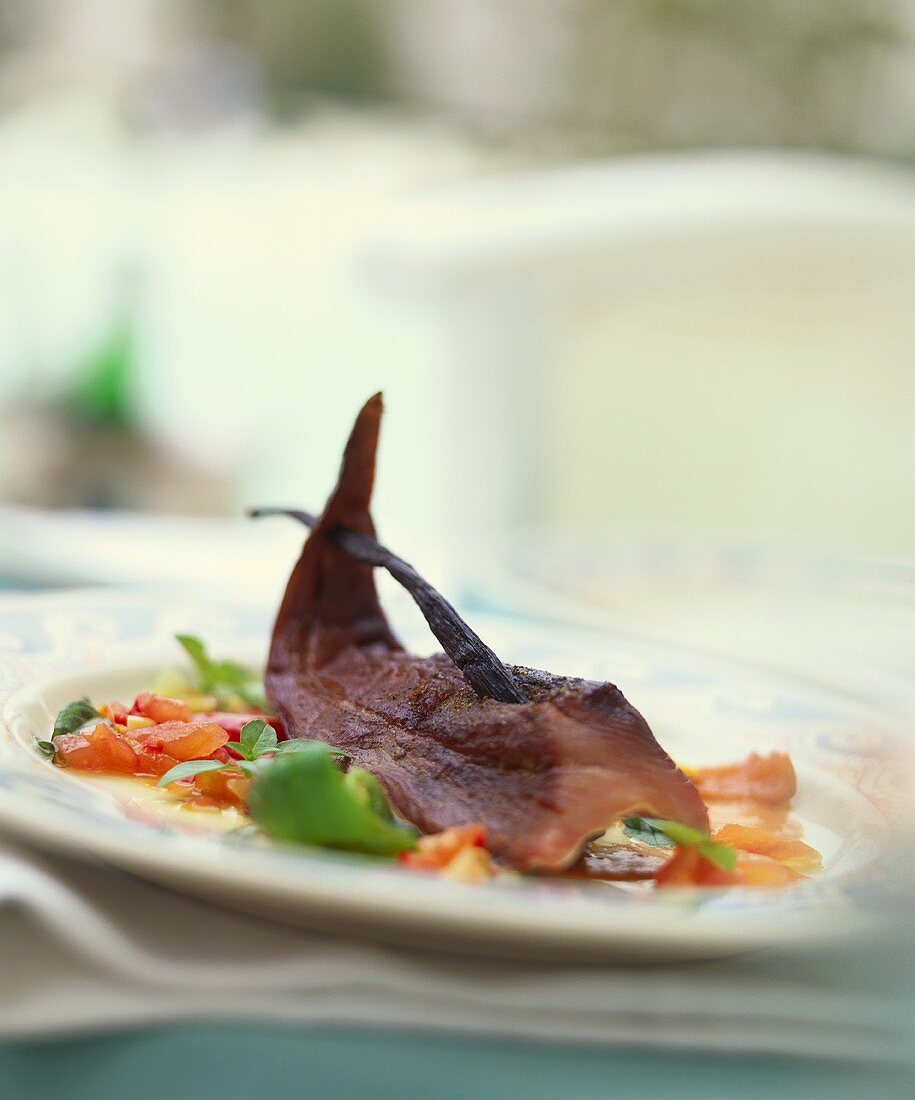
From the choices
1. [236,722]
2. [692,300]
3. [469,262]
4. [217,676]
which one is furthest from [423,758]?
[692,300]

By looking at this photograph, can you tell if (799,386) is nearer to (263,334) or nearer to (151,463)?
(151,463)

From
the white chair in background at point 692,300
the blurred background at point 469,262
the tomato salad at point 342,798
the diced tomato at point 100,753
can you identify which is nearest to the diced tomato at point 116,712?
the tomato salad at point 342,798

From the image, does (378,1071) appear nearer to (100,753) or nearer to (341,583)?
(100,753)

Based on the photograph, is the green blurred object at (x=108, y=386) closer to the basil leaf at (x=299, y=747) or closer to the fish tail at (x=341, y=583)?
the fish tail at (x=341, y=583)

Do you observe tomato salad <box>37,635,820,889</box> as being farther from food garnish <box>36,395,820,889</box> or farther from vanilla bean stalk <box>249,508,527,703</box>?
vanilla bean stalk <box>249,508,527,703</box>

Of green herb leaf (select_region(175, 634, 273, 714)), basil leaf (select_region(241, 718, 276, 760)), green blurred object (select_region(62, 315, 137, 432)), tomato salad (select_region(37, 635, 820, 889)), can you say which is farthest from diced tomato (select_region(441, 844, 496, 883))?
green blurred object (select_region(62, 315, 137, 432))

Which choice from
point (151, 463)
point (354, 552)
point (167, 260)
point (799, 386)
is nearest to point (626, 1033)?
point (354, 552)
